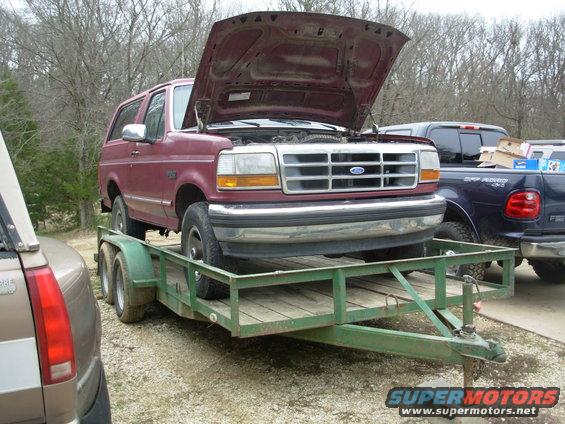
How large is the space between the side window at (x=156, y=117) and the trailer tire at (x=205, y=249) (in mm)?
1301

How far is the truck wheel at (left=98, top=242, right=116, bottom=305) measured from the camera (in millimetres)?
5738

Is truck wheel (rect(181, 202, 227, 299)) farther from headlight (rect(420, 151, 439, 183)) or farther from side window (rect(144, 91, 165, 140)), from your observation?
headlight (rect(420, 151, 439, 183))

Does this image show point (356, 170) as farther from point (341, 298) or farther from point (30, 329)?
point (30, 329)

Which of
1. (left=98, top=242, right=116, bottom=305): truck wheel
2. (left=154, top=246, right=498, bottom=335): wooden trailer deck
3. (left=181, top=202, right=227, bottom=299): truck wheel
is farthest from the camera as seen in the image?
(left=98, top=242, right=116, bottom=305): truck wheel

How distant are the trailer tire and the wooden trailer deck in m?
0.09

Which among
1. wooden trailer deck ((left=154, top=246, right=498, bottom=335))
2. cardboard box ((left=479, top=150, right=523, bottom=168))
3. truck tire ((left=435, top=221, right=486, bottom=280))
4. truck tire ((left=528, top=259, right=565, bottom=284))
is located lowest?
truck tire ((left=528, top=259, right=565, bottom=284))

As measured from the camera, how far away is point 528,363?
13.9ft

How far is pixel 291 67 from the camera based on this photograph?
15.4ft

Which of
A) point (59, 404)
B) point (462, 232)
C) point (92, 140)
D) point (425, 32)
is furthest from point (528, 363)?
point (425, 32)

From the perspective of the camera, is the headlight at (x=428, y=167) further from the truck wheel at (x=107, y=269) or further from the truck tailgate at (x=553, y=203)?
the truck wheel at (x=107, y=269)

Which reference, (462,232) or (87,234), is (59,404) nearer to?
(462,232)

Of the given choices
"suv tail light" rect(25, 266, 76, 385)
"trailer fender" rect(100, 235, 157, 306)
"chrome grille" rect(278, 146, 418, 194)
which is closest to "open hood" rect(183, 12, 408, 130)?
"chrome grille" rect(278, 146, 418, 194)

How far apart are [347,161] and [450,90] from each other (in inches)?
891

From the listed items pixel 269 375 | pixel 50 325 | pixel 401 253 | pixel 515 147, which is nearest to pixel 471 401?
pixel 269 375
